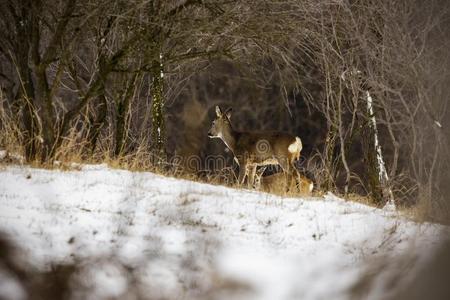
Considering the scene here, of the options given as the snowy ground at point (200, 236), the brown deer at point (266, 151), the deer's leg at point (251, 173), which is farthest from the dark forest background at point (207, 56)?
the deer's leg at point (251, 173)

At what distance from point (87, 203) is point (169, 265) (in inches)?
60.2

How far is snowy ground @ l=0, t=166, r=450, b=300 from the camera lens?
670cm

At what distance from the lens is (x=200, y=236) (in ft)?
24.8

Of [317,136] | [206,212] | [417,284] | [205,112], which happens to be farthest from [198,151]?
[417,284]

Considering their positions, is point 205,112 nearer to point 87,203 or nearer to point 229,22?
point 229,22

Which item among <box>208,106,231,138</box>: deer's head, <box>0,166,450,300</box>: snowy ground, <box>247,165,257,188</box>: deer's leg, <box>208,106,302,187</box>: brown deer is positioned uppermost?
<box>208,106,231,138</box>: deer's head

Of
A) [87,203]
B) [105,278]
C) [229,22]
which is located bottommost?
[105,278]

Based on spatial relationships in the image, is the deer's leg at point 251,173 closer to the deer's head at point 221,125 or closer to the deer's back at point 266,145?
the deer's back at point 266,145

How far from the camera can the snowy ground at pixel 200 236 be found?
6695mm

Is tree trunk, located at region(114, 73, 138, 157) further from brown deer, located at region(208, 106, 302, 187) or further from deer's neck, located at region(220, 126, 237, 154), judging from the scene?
deer's neck, located at region(220, 126, 237, 154)

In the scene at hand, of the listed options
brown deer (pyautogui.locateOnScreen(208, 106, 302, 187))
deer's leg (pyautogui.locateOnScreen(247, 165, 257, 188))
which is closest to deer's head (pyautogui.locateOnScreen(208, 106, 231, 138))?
brown deer (pyautogui.locateOnScreen(208, 106, 302, 187))

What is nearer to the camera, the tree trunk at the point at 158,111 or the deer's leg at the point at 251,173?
the tree trunk at the point at 158,111

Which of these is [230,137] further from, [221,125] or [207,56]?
[207,56]

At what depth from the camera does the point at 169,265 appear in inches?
273
